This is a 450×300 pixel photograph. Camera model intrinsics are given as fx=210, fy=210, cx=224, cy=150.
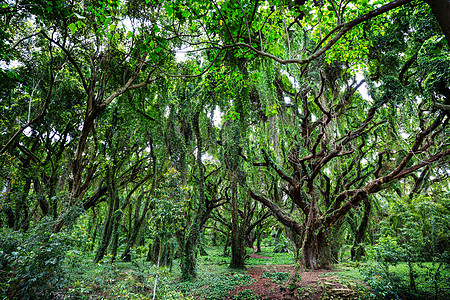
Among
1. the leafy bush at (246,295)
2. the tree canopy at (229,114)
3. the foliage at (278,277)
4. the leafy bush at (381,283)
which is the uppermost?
the tree canopy at (229,114)

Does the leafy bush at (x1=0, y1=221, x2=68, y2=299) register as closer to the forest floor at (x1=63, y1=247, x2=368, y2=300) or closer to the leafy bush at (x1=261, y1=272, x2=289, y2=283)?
the forest floor at (x1=63, y1=247, x2=368, y2=300)

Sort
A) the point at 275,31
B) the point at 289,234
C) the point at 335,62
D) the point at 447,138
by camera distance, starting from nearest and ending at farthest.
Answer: the point at 275,31 < the point at 447,138 < the point at 335,62 < the point at 289,234

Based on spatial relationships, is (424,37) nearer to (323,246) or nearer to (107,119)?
(323,246)

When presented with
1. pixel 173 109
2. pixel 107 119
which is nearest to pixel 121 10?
pixel 173 109

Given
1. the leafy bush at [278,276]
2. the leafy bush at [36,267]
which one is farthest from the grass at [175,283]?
the leafy bush at [36,267]

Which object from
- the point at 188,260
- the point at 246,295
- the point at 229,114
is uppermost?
the point at 229,114

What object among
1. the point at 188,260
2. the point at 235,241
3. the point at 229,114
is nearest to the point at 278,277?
the point at 235,241

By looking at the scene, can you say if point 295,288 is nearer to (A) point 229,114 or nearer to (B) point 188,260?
(B) point 188,260

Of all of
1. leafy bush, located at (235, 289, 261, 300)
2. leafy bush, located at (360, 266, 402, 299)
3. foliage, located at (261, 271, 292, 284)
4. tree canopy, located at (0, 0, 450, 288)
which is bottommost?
leafy bush, located at (235, 289, 261, 300)

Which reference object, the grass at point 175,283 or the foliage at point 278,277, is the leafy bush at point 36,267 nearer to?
the grass at point 175,283

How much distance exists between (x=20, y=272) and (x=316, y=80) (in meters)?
7.94

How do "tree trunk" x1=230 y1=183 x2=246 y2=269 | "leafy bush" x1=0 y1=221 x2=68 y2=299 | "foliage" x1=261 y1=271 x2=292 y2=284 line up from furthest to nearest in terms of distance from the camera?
"tree trunk" x1=230 y1=183 x2=246 y2=269 → "foliage" x1=261 y1=271 x2=292 y2=284 → "leafy bush" x1=0 y1=221 x2=68 y2=299

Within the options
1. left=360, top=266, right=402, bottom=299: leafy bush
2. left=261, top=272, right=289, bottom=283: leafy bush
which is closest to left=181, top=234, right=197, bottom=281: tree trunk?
left=261, top=272, right=289, bottom=283: leafy bush

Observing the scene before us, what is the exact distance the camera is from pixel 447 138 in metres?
4.92
